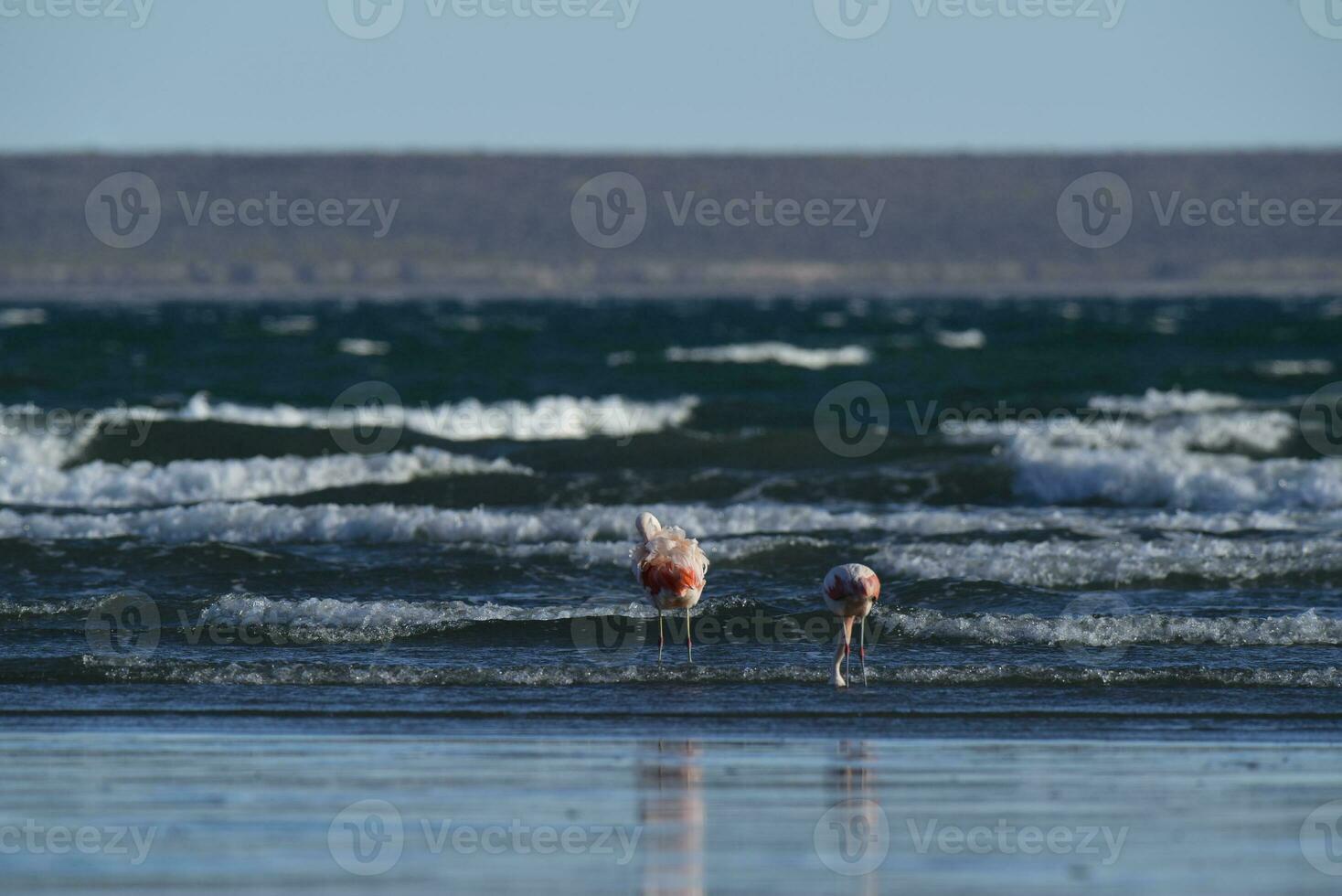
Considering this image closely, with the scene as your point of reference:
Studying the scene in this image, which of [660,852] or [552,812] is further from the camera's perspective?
[552,812]

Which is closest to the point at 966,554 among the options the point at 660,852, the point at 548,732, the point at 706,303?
the point at 548,732

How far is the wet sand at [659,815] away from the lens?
6227mm

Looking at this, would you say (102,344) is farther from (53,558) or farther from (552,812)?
(552,812)

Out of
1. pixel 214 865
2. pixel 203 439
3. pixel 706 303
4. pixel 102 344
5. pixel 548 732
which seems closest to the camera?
pixel 214 865

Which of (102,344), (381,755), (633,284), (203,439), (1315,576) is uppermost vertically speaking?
(633,284)

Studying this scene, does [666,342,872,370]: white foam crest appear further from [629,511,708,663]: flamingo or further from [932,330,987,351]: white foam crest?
[629,511,708,663]: flamingo

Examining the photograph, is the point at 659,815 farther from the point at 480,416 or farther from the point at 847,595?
the point at 480,416

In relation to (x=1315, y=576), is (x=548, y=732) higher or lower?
lower

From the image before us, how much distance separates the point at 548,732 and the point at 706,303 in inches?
2603

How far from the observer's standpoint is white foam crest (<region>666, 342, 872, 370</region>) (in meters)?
32.3

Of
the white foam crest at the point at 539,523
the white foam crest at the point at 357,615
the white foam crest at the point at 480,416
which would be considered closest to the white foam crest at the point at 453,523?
the white foam crest at the point at 539,523

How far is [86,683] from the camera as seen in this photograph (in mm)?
10289

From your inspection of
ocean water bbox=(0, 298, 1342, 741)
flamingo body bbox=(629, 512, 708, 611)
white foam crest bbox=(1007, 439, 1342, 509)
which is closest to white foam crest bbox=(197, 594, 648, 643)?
ocean water bbox=(0, 298, 1342, 741)

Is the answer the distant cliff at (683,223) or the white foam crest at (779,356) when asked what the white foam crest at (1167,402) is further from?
Answer: the distant cliff at (683,223)
